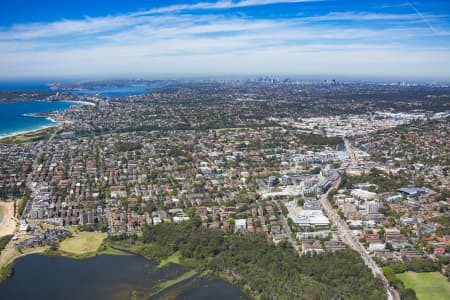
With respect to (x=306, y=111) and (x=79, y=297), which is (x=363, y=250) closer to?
(x=79, y=297)

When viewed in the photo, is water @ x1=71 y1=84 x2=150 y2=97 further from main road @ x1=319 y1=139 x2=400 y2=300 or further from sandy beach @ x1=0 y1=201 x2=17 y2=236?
main road @ x1=319 y1=139 x2=400 y2=300

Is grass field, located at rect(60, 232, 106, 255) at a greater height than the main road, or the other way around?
the main road

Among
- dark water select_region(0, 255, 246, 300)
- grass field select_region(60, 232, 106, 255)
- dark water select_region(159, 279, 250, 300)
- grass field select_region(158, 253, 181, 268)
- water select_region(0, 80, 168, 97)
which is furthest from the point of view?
water select_region(0, 80, 168, 97)

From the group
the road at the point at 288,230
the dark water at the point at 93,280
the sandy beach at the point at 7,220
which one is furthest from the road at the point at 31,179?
the road at the point at 288,230

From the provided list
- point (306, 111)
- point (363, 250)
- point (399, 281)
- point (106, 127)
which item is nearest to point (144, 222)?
point (363, 250)

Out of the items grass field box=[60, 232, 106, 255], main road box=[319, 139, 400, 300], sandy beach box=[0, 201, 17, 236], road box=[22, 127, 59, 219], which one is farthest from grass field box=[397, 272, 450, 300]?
road box=[22, 127, 59, 219]

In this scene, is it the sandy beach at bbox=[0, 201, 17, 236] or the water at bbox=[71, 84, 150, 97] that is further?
the water at bbox=[71, 84, 150, 97]

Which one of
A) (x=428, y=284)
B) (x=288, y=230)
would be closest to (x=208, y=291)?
(x=288, y=230)
